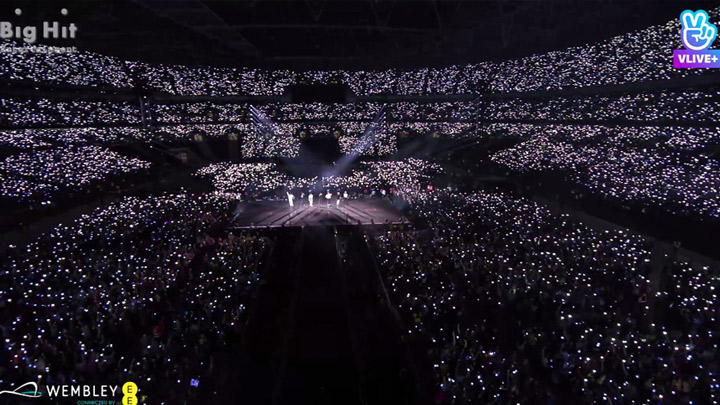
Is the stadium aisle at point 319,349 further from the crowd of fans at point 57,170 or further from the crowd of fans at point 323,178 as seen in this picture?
the crowd of fans at point 57,170

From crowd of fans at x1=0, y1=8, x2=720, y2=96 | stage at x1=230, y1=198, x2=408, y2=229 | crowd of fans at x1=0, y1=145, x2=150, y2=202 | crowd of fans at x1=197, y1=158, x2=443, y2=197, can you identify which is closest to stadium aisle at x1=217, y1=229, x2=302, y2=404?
stage at x1=230, y1=198, x2=408, y2=229

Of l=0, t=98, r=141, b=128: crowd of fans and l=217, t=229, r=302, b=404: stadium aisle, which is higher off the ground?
l=0, t=98, r=141, b=128: crowd of fans

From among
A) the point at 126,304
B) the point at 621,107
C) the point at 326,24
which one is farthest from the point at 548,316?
the point at 621,107

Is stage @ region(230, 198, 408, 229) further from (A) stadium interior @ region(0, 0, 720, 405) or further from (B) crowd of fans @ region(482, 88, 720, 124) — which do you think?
(B) crowd of fans @ region(482, 88, 720, 124)

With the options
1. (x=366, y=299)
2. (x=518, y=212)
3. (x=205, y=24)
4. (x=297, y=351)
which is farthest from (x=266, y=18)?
(x=518, y=212)

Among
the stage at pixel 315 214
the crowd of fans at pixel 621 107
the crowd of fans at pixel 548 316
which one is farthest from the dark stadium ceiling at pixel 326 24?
the stage at pixel 315 214
